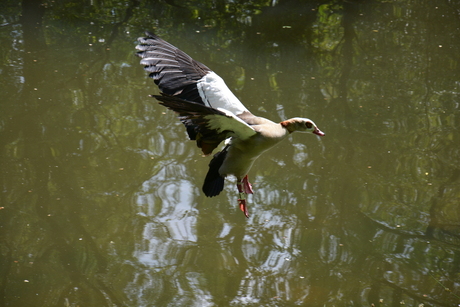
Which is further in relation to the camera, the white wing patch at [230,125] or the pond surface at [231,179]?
the pond surface at [231,179]

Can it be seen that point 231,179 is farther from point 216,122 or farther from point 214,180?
point 216,122

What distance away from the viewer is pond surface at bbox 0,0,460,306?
4281 millimetres

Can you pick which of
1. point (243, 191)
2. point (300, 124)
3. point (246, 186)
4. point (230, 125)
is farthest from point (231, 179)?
point (230, 125)

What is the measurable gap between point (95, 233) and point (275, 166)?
6.71ft

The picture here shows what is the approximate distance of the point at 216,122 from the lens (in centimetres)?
338

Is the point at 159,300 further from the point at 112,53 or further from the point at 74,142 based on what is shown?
the point at 112,53

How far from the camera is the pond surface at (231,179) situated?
4.28 m

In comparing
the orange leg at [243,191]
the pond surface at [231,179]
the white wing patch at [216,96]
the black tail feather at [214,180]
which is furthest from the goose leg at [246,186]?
the white wing patch at [216,96]

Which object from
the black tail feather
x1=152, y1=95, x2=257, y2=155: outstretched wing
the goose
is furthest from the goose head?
the black tail feather

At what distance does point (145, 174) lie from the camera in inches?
211

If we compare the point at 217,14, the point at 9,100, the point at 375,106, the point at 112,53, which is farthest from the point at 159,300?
the point at 217,14

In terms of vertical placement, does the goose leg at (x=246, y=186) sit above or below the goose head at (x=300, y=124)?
below

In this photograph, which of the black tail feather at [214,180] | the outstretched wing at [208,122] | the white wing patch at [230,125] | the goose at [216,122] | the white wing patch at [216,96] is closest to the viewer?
the outstretched wing at [208,122]

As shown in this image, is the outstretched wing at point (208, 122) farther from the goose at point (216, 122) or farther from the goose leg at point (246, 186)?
the goose leg at point (246, 186)
